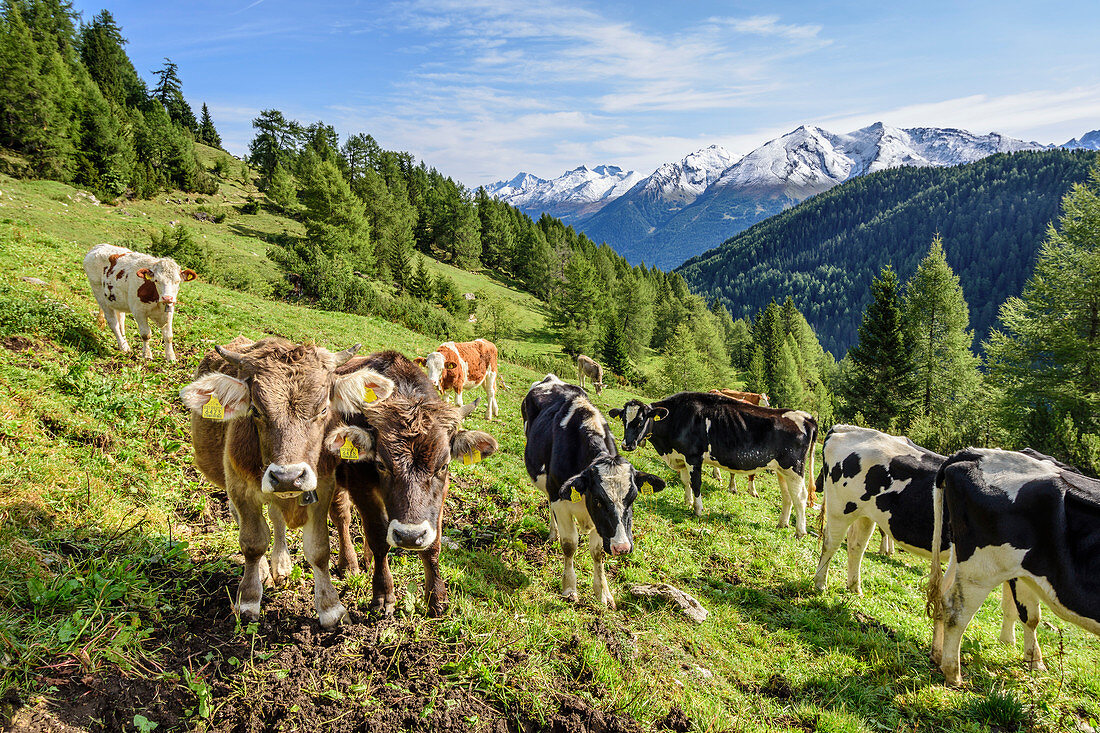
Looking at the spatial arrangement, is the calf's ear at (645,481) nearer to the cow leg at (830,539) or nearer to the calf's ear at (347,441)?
the calf's ear at (347,441)

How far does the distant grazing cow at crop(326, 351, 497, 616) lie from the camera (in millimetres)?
4172

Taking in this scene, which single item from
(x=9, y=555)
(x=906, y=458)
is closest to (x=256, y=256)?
(x=9, y=555)

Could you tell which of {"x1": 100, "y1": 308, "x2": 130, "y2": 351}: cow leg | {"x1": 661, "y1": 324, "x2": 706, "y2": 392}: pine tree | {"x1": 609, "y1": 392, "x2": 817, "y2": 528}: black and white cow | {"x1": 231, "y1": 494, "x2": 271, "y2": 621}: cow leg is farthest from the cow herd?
{"x1": 661, "y1": 324, "x2": 706, "y2": 392}: pine tree

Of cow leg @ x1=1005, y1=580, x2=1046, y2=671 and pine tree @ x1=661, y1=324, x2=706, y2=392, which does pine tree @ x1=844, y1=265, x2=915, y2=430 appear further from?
cow leg @ x1=1005, y1=580, x2=1046, y2=671

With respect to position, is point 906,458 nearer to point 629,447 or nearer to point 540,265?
point 629,447

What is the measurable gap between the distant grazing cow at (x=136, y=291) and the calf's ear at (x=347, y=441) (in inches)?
319

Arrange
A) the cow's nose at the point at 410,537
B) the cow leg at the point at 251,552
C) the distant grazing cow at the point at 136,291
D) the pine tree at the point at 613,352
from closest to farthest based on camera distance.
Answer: the cow's nose at the point at 410,537 → the cow leg at the point at 251,552 → the distant grazing cow at the point at 136,291 → the pine tree at the point at 613,352

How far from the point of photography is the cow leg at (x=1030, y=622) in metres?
6.04

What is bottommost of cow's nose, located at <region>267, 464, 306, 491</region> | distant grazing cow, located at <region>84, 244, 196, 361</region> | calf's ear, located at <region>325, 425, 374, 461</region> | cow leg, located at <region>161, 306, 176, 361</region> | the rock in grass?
the rock in grass

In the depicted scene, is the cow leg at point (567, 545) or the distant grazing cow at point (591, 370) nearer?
the cow leg at point (567, 545)

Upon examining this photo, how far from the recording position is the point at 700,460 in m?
10.8

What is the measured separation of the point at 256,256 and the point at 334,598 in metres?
41.7

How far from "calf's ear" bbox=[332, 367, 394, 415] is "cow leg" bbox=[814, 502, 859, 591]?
736cm

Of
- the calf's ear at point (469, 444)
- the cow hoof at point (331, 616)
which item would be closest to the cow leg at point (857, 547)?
the calf's ear at point (469, 444)
